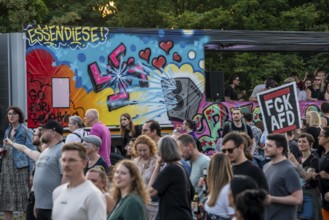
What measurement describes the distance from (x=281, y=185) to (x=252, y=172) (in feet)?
2.88

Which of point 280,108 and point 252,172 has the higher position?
point 280,108

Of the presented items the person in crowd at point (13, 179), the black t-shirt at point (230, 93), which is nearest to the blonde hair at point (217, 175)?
the person in crowd at point (13, 179)

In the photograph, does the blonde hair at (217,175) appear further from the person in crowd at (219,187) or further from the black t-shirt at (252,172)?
the black t-shirt at (252,172)

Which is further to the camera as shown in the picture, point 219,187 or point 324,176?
point 324,176

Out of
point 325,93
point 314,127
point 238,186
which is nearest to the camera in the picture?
point 238,186

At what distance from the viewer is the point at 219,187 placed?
8547 mm

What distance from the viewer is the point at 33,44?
59.7 feet

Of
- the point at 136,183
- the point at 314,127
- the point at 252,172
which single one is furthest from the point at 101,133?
the point at 136,183

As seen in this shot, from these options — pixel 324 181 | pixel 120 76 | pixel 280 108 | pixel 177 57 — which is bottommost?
pixel 324 181

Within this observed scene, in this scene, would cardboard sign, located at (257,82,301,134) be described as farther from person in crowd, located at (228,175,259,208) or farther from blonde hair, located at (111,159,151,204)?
person in crowd, located at (228,175,259,208)

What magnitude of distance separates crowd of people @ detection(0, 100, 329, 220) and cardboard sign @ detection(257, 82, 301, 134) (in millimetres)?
690

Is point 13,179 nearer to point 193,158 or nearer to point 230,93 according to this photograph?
point 193,158

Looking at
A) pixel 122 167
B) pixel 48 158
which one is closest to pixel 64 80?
pixel 48 158

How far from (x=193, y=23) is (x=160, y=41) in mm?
14698
